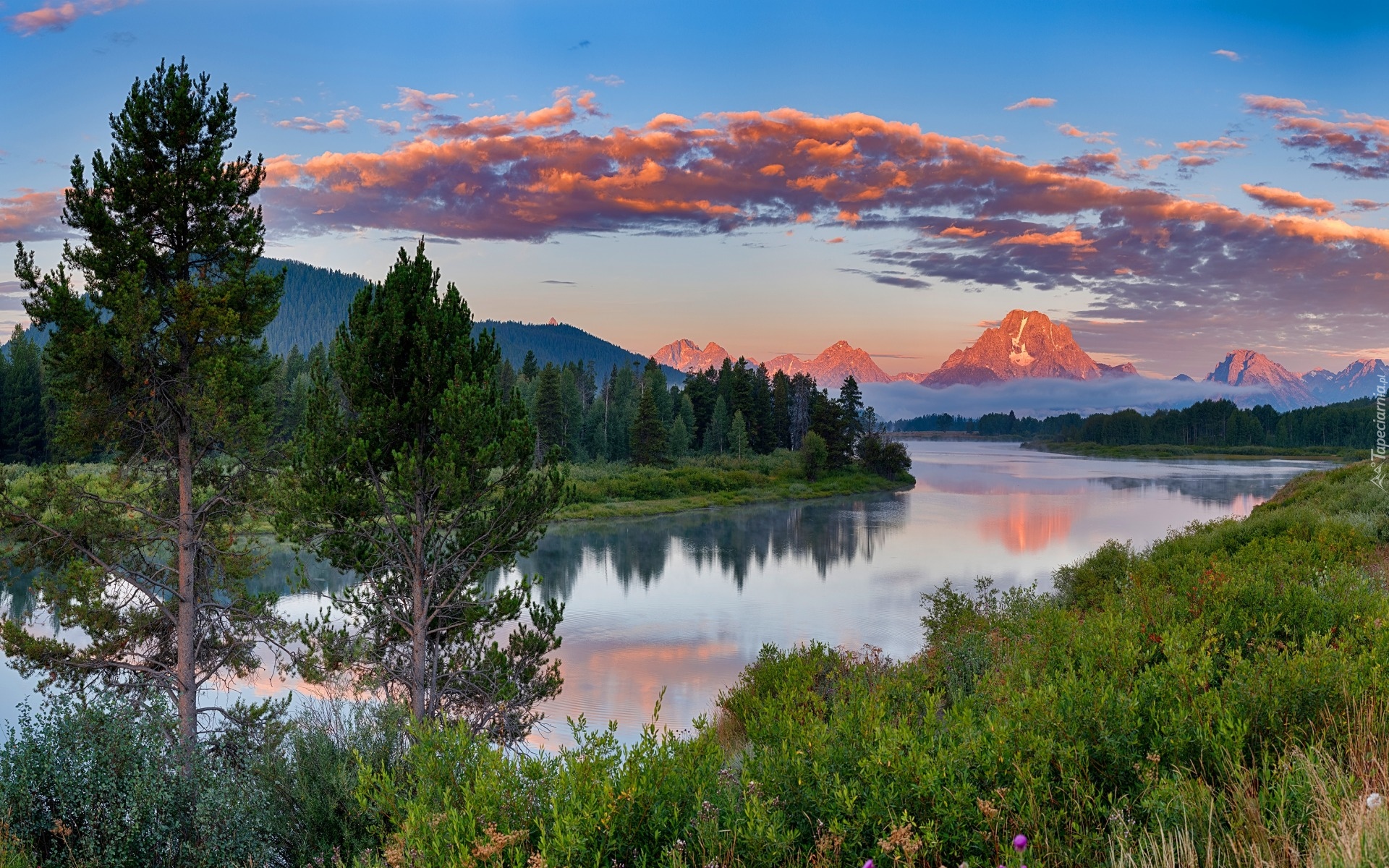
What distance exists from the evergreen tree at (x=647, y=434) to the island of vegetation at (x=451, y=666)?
50.6m

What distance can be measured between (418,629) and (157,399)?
627 cm

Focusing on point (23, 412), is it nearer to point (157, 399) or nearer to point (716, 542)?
point (716, 542)

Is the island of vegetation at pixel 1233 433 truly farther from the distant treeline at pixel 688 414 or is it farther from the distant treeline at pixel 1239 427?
the distant treeline at pixel 688 414

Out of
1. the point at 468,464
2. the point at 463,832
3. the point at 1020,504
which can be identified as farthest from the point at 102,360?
the point at 1020,504

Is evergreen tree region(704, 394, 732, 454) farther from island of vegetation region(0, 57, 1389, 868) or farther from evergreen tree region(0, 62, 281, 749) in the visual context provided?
evergreen tree region(0, 62, 281, 749)

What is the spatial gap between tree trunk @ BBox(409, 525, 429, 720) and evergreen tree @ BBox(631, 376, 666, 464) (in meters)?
63.0

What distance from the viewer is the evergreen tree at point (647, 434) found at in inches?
3103

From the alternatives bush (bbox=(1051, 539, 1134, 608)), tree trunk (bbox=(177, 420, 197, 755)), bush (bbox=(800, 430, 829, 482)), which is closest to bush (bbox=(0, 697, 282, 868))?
tree trunk (bbox=(177, 420, 197, 755))

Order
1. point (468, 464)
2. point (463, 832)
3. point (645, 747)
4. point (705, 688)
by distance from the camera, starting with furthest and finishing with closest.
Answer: point (705, 688)
point (468, 464)
point (645, 747)
point (463, 832)

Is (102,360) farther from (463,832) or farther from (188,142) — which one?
(463,832)

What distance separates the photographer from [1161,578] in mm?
18281

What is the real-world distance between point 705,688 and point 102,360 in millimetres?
15236

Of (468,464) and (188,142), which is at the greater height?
(188,142)

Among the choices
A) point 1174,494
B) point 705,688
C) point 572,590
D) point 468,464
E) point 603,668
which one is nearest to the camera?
point 468,464
